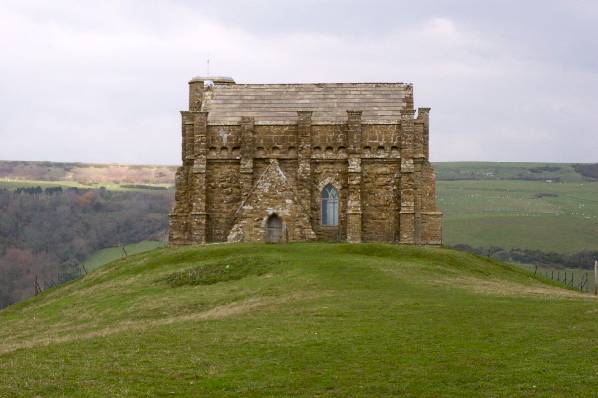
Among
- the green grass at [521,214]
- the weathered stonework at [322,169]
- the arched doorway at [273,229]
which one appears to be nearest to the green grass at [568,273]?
the green grass at [521,214]

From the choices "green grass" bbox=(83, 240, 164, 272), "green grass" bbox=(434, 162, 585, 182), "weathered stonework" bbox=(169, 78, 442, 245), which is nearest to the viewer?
"weathered stonework" bbox=(169, 78, 442, 245)

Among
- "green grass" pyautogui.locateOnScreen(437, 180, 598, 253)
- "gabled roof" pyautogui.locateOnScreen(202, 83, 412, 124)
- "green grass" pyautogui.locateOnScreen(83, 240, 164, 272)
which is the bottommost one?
"green grass" pyautogui.locateOnScreen(83, 240, 164, 272)

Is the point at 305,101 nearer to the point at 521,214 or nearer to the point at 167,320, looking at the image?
the point at 167,320

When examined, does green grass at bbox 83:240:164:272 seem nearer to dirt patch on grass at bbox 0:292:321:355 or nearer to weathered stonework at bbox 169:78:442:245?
weathered stonework at bbox 169:78:442:245

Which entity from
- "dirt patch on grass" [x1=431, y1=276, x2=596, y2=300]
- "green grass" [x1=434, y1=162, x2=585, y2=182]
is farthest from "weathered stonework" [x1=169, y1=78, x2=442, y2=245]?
"green grass" [x1=434, y1=162, x2=585, y2=182]

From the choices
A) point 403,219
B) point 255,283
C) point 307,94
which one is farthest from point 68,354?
point 307,94

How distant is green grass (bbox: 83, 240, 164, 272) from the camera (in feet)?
360

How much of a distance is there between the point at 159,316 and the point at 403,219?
22.2 meters

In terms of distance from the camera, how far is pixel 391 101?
52.0 m

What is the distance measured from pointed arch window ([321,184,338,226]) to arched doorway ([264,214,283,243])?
3924 mm

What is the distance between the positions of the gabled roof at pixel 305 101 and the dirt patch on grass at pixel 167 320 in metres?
21.8

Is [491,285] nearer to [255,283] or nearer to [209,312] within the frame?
[255,283]

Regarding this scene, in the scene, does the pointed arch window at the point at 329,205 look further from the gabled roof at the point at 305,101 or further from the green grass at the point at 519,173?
the green grass at the point at 519,173

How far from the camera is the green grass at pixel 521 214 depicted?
374 feet
